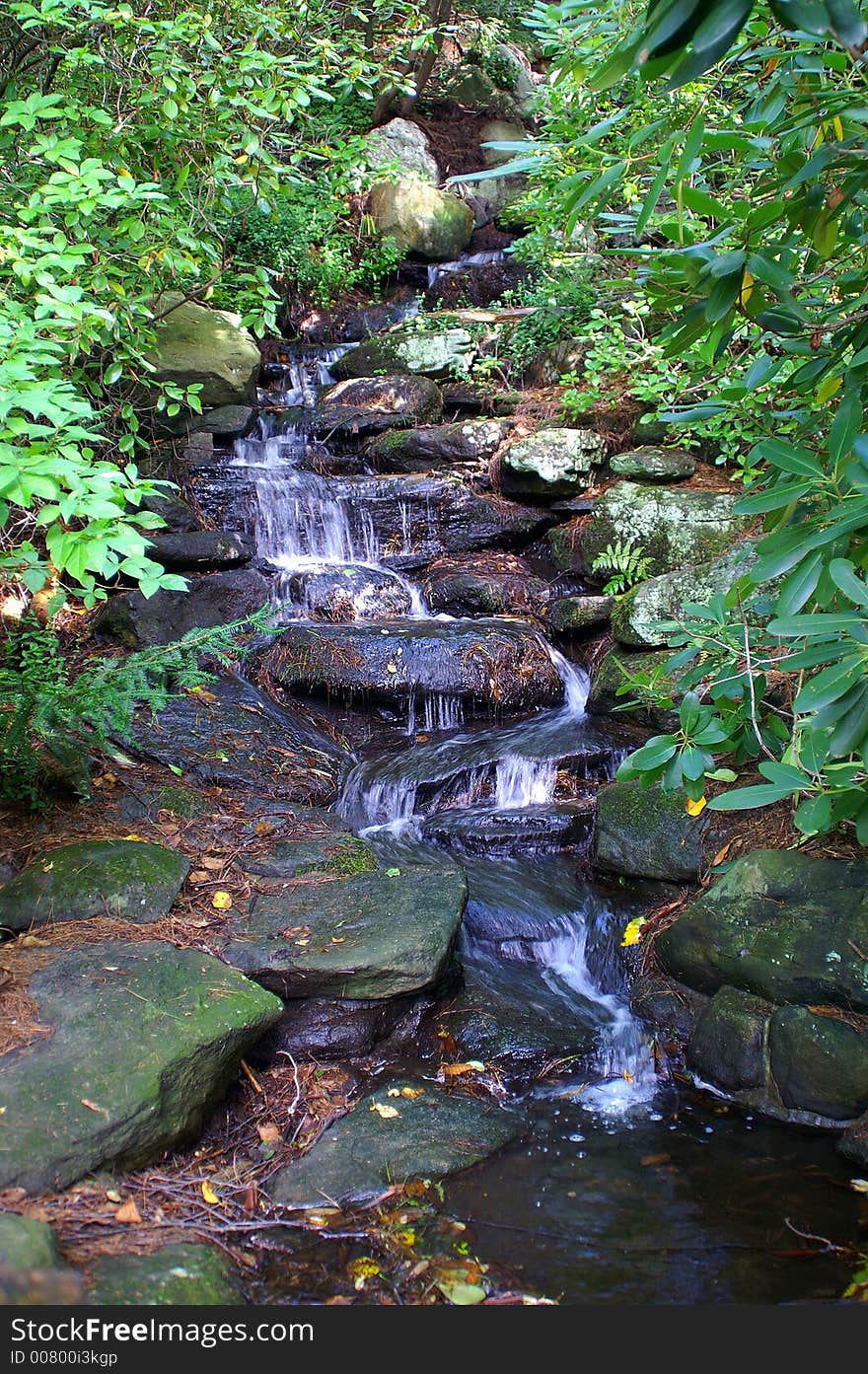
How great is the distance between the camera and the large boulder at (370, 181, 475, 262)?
43.0ft

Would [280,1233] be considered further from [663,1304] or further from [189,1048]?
[663,1304]

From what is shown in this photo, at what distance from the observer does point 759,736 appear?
3.31 m

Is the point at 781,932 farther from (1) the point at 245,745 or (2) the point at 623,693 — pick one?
(1) the point at 245,745

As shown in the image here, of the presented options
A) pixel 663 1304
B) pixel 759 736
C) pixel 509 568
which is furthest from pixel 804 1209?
pixel 509 568

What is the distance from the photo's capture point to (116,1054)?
283cm

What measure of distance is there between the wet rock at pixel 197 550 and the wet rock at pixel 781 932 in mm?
4678

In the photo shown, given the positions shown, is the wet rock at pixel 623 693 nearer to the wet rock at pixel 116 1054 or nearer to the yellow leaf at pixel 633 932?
the yellow leaf at pixel 633 932

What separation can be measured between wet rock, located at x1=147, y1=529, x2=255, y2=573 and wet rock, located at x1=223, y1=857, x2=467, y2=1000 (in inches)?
149

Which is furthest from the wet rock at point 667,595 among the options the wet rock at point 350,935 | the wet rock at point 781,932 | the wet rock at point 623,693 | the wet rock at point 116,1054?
the wet rock at point 116,1054

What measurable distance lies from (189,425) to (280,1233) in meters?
7.48

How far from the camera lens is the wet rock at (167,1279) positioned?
216 centimetres

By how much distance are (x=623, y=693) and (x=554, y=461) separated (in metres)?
3.07

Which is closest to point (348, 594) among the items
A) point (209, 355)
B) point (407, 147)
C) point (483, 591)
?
point (483, 591)

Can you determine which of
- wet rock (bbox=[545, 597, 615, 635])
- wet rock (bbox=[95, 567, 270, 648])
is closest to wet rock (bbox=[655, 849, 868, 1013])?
wet rock (bbox=[545, 597, 615, 635])
